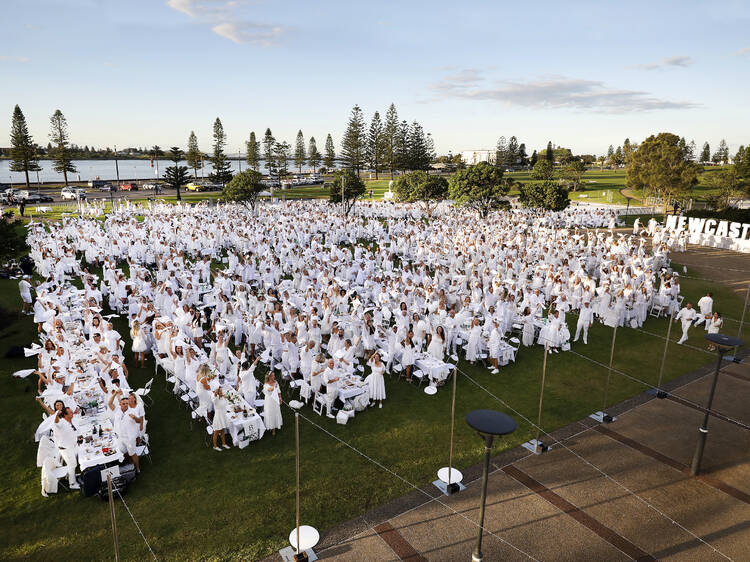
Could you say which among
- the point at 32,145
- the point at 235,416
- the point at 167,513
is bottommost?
the point at 167,513

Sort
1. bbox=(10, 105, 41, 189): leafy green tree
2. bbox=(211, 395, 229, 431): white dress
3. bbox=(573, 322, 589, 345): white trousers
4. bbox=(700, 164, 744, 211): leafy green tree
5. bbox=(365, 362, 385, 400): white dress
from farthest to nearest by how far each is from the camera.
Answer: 1. bbox=(10, 105, 41, 189): leafy green tree
2. bbox=(700, 164, 744, 211): leafy green tree
3. bbox=(573, 322, 589, 345): white trousers
4. bbox=(365, 362, 385, 400): white dress
5. bbox=(211, 395, 229, 431): white dress

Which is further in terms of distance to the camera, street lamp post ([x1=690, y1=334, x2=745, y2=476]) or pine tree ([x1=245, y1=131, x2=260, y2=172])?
pine tree ([x1=245, y1=131, x2=260, y2=172])

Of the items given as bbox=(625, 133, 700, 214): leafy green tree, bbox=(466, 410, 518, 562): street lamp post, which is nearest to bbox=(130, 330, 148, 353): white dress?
bbox=(466, 410, 518, 562): street lamp post

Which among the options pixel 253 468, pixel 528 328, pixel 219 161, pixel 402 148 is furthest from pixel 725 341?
pixel 402 148

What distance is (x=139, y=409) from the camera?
835cm

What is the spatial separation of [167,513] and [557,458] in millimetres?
7168

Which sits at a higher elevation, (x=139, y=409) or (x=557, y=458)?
(x=139, y=409)

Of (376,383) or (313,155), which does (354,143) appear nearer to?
(313,155)

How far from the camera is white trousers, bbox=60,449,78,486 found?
7863 mm

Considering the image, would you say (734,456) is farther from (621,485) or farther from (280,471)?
(280,471)

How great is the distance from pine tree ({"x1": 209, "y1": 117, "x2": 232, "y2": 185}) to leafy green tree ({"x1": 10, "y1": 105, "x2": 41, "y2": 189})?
70.2 ft

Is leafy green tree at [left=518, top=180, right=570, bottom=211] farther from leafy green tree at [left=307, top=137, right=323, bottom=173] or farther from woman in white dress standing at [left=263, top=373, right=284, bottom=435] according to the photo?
leafy green tree at [left=307, top=137, right=323, bottom=173]

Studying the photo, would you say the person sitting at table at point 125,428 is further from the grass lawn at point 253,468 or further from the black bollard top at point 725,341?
the black bollard top at point 725,341

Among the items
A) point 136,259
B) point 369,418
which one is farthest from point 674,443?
point 136,259
